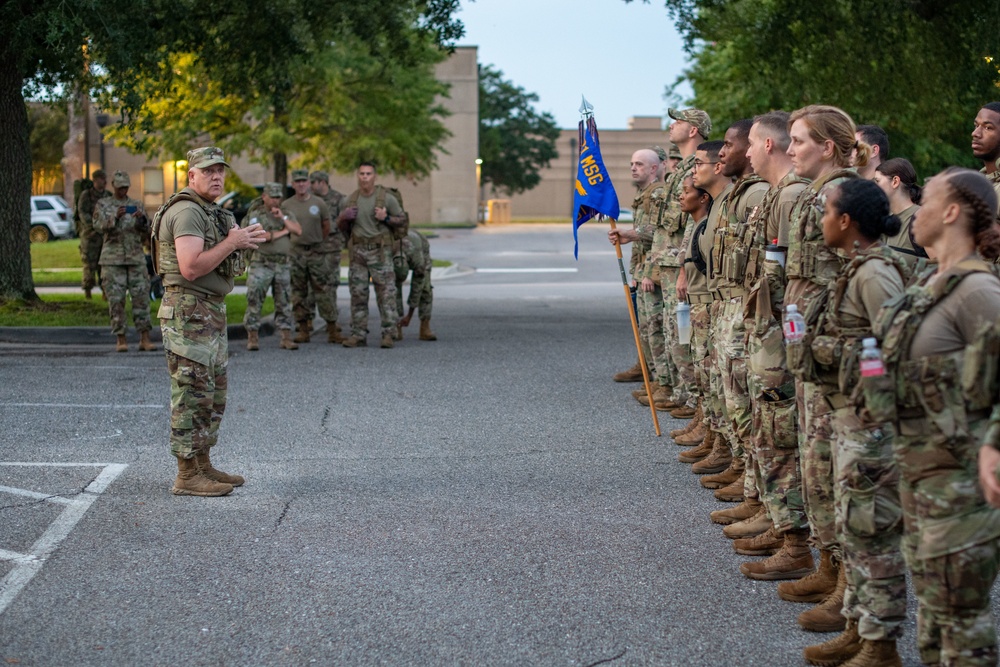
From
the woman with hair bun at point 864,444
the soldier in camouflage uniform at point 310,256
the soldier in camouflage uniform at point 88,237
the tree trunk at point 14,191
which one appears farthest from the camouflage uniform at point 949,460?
the soldier in camouflage uniform at point 88,237

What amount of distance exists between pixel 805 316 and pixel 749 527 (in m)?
2.04

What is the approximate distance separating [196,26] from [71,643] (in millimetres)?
12802

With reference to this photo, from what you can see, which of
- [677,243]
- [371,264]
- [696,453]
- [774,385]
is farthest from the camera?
[371,264]

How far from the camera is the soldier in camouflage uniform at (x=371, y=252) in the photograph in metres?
14.3

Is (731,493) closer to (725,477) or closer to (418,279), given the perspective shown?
(725,477)

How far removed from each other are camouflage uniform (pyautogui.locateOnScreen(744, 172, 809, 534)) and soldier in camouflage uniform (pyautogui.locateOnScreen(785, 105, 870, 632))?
0.91ft

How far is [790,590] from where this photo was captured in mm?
5441

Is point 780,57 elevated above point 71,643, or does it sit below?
above

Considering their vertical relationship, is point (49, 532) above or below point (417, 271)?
below

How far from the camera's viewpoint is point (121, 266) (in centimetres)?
1382

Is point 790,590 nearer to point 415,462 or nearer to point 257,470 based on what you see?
point 415,462

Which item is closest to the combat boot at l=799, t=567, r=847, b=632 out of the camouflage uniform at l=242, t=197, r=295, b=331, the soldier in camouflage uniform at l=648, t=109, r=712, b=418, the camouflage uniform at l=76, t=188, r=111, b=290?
the soldier in camouflage uniform at l=648, t=109, r=712, b=418

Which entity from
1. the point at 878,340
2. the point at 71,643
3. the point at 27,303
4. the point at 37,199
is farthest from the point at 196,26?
the point at 37,199

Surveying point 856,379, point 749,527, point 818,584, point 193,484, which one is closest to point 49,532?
point 193,484
